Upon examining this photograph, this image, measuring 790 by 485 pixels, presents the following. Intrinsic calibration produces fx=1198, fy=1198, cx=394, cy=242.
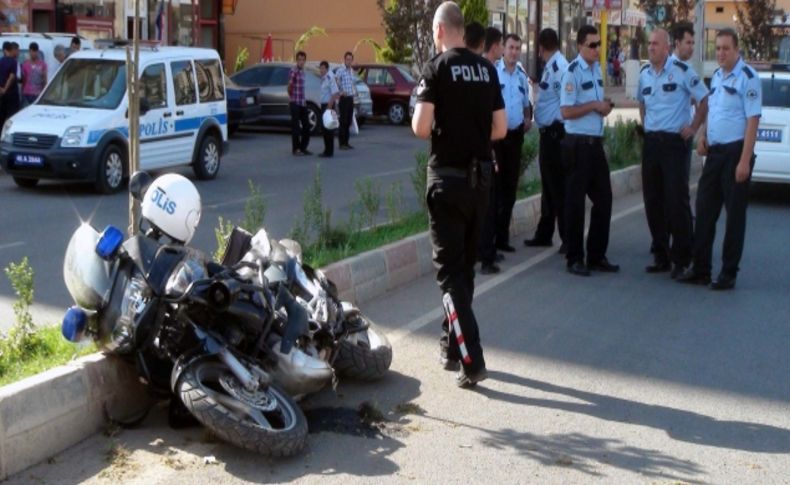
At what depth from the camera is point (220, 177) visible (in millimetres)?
19062

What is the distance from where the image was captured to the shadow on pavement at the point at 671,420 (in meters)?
6.22

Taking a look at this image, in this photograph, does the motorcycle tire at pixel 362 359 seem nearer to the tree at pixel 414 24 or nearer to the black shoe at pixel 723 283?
the black shoe at pixel 723 283

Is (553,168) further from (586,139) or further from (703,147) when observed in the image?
(703,147)

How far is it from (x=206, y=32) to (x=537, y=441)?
33.8 m

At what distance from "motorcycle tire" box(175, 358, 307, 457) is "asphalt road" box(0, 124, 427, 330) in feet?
9.71

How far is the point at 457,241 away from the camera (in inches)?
274

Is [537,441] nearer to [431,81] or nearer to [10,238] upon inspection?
[431,81]

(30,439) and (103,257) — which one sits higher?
(103,257)

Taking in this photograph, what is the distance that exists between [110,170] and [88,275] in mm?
10568

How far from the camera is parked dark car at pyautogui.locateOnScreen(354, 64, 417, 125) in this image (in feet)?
101

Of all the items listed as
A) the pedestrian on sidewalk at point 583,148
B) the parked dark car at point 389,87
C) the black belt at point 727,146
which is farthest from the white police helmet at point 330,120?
the black belt at point 727,146

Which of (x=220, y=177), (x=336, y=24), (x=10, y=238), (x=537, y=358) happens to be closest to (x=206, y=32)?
(x=336, y=24)

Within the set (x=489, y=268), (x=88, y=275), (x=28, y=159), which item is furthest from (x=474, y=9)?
(x=88, y=275)

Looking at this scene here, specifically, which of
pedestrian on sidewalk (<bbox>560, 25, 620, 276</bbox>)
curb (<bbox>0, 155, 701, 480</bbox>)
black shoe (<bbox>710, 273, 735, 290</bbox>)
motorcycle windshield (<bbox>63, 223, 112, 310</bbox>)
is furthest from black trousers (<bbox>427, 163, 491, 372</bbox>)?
black shoe (<bbox>710, 273, 735, 290</bbox>)
